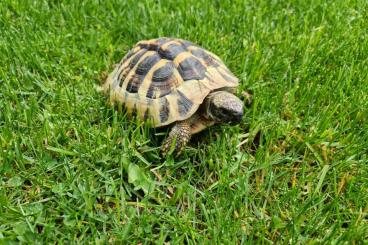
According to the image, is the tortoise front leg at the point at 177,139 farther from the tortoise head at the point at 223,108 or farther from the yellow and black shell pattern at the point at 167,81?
the tortoise head at the point at 223,108

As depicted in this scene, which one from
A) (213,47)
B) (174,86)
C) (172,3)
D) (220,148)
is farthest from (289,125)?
(172,3)

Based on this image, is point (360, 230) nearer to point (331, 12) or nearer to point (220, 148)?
point (220, 148)

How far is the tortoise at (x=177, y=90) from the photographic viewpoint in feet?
9.44

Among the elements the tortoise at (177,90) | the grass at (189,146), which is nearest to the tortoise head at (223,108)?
the tortoise at (177,90)

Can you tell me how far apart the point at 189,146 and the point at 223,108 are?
0.38 m

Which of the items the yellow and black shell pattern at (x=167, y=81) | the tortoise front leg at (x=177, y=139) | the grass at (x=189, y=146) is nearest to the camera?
the grass at (x=189, y=146)

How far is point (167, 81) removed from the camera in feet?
9.80

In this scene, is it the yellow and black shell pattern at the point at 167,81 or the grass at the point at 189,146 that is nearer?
the grass at the point at 189,146

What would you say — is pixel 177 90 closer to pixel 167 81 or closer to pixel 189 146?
pixel 167 81

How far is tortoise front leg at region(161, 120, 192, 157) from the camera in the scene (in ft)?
9.21

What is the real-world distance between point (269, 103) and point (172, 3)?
1.78 m

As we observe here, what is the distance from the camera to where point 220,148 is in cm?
292

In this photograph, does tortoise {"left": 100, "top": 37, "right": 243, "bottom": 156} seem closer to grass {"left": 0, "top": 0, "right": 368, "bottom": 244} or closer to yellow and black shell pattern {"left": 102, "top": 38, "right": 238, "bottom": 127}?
yellow and black shell pattern {"left": 102, "top": 38, "right": 238, "bottom": 127}

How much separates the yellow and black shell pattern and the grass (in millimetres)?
145
